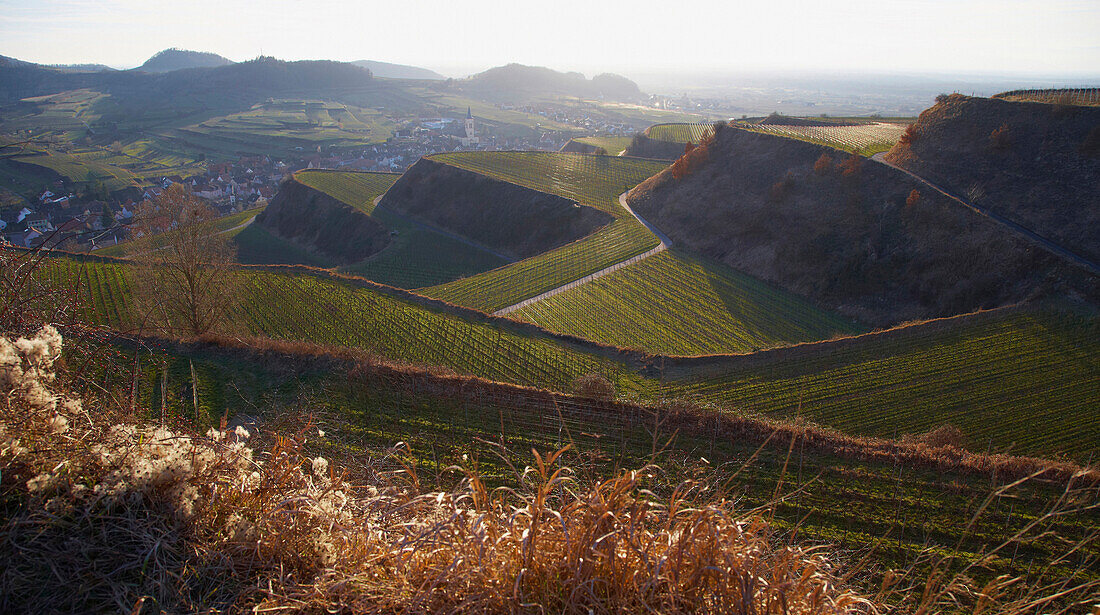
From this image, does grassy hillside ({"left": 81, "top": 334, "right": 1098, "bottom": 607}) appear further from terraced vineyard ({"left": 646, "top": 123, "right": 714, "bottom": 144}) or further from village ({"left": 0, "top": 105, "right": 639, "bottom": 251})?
terraced vineyard ({"left": 646, "top": 123, "right": 714, "bottom": 144})

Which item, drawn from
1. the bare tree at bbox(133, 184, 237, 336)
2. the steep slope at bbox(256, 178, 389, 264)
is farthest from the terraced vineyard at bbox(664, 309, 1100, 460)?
the steep slope at bbox(256, 178, 389, 264)

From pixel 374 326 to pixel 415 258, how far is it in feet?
67.1

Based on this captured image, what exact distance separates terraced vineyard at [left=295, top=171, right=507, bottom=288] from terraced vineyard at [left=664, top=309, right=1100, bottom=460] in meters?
26.0

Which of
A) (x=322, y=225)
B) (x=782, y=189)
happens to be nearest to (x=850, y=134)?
(x=782, y=189)

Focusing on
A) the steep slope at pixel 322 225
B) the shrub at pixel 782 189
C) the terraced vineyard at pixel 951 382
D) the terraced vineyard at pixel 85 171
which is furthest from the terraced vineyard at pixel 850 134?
the terraced vineyard at pixel 85 171

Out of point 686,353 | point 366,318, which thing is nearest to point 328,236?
point 366,318

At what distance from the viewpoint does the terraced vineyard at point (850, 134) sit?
4148 cm

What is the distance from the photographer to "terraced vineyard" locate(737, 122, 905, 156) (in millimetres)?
41484

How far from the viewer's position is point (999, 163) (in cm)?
3269

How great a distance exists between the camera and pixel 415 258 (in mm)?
45719

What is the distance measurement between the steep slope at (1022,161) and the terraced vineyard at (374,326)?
24.9m

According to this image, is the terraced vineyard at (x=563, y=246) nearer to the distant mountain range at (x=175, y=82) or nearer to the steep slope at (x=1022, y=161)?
the steep slope at (x=1022, y=161)

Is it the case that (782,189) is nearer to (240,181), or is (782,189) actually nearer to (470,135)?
(240,181)

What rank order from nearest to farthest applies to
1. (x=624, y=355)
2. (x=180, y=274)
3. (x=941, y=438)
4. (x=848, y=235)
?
(x=941, y=438), (x=624, y=355), (x=180, y=274), (x=848, y=235)
